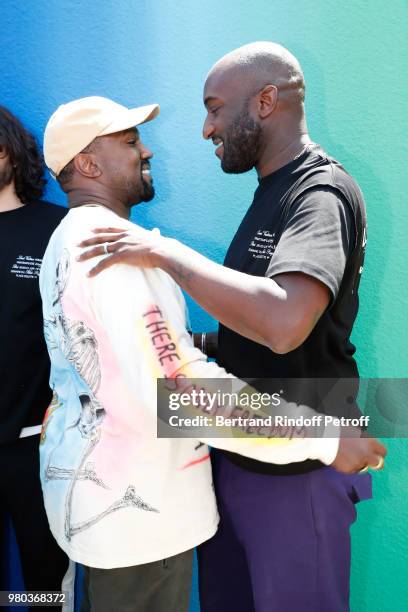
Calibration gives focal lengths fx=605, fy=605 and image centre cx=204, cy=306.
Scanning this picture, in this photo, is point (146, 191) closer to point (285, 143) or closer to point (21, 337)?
point (285, 143)

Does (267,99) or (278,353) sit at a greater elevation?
(267,99)

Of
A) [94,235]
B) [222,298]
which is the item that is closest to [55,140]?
[94,235]

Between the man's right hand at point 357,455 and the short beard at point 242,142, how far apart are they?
0.65 metres

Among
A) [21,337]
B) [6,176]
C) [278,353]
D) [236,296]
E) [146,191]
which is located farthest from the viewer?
[6,176]

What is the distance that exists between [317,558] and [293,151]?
881mm

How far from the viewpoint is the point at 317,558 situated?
50.8 inches

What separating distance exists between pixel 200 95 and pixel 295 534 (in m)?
1.40

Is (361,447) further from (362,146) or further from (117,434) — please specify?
(362,146)

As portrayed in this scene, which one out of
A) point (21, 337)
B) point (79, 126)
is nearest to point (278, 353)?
point (79, 126)

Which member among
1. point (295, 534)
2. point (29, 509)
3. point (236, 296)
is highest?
point (236, 296)

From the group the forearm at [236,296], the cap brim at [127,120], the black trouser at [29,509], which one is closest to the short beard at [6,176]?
the cap brim at [127,120]

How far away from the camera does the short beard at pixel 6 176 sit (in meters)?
1.93

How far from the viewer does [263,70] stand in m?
1.33

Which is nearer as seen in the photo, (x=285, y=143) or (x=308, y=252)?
(x=308, y=252)
